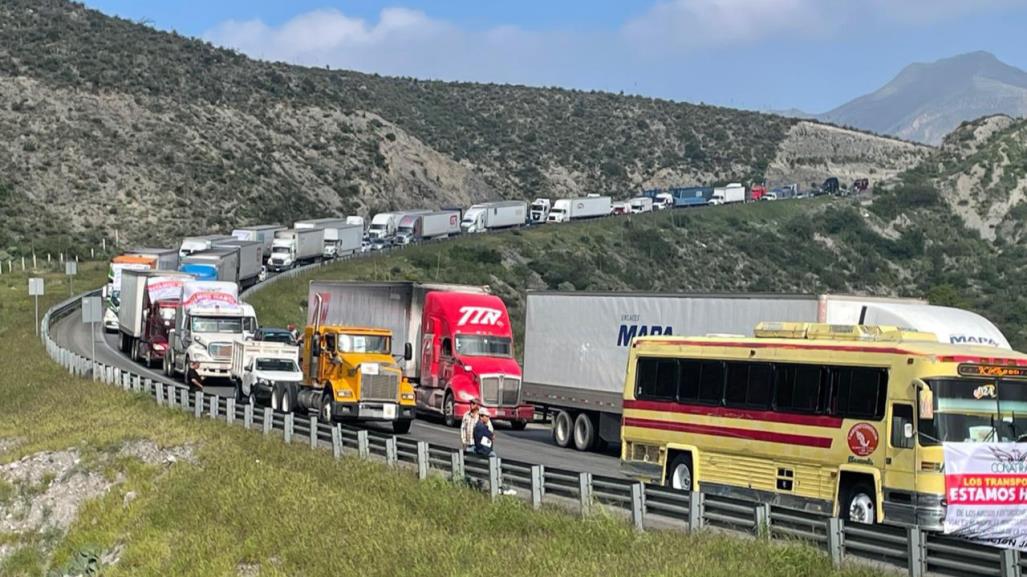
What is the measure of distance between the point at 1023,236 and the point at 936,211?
10.7m

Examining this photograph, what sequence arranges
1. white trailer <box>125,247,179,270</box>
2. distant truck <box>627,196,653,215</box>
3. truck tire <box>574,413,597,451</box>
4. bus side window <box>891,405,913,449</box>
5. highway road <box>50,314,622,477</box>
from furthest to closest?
distant truck <box>627,196,653,215</box>, white trailer <box>125,247,179,270</box>, truck tire <box>574,413,597,451</box>, highway road <box>50,314,622,477</box>, bus side window <box>891,405,913,449</box>

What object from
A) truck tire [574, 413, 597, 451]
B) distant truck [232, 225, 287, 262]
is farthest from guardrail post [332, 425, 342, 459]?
distant truck [232, 225, 287, 262]

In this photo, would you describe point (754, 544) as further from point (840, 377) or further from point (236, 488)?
point (236, 488)

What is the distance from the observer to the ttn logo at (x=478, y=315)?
39562 mm

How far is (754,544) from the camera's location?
17.9 m

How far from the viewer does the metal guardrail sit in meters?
15.9

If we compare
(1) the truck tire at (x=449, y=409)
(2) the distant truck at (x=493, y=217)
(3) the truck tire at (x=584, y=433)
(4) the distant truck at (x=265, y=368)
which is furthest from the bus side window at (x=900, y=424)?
(2) the distant truck at (x=493, y=217)

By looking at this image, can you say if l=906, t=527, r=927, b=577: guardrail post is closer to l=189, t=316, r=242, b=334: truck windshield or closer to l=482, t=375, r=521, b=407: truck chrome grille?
l=482, t=375, r=521, b=407: truck chrome grille

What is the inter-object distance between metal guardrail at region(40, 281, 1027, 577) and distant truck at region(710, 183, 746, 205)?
120 meters

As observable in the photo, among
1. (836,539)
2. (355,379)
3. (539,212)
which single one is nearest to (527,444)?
(355,379)

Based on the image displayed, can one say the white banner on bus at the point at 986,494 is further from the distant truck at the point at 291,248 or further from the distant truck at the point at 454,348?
the distant truck at the point at 291,248

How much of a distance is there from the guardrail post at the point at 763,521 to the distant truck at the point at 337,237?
78.2 m

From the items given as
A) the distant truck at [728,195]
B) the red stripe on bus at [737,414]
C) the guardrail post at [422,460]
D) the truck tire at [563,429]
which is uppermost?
the distant truck at [728,195]

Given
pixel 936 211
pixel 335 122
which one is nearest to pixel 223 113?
pixel 335 122
